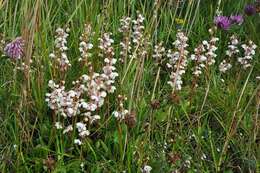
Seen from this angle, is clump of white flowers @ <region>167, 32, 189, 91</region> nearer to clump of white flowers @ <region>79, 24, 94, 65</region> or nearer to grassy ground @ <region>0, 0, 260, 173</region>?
grassy ground @ <region>0, 0, 260, 173</region>

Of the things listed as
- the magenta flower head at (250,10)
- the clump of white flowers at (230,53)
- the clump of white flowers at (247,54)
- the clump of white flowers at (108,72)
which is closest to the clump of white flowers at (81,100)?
the clump of white flowers at (108,72)

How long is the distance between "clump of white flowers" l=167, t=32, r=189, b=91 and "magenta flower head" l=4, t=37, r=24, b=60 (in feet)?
2.27

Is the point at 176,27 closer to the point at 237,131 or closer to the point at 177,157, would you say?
the point at 237,131

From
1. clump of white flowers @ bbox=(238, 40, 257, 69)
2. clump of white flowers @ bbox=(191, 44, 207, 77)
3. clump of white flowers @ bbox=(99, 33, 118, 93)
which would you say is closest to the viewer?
clump of white flowers @ bbox=(99, 33, 118, 93)

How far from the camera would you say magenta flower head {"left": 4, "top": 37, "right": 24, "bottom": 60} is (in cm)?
272

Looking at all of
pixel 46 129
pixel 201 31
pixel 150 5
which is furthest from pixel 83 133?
A: pixel 150 5

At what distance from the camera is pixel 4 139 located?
249 cm

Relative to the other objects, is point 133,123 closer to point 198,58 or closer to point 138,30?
point 198,58

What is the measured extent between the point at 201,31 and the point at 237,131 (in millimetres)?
932

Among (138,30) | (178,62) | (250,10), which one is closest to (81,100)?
(178,62)

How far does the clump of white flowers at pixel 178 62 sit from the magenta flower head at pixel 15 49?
693 millimetres

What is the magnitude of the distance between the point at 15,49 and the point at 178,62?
74 cm

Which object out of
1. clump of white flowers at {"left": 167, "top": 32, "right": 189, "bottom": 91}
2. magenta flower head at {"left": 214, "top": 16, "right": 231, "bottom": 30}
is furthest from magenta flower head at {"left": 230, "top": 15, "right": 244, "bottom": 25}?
clump of white flowers at {"left": 167, "top": 32, "right": 189, "bottom": 91}

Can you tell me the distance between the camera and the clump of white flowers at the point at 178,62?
2663 millimetres
